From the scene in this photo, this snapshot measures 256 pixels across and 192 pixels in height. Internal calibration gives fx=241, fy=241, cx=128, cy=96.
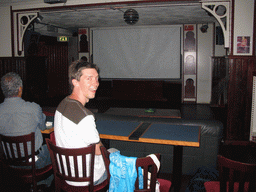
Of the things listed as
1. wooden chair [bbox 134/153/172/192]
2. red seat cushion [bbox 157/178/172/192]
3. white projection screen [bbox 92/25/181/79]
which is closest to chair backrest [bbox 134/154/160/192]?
wooden chair [bbox 134/153/172/192]

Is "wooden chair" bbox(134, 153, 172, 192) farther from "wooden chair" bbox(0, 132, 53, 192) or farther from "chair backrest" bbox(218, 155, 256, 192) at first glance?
"wooden chair" bbox(0, 132, 53, 192)

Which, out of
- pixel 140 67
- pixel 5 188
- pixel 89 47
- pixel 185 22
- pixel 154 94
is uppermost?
pixel 185 22

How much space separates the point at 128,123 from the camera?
316cm

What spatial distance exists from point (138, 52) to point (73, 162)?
875 centimetres

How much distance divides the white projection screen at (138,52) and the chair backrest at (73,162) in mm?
8260

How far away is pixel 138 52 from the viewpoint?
10.2m

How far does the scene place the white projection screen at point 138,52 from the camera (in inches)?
382

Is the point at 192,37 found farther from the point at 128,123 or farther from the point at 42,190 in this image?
the point at 42,190

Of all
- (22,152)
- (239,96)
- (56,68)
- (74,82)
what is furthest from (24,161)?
(56,68)

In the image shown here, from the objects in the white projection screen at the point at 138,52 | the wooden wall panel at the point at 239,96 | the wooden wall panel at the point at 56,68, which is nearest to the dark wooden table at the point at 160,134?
the wooden wall panel at the point at 239,96

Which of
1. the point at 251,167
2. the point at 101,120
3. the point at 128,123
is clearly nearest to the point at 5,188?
the point at 101,120

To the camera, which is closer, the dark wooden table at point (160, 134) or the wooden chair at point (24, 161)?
the wooden chair at point (24, 161)

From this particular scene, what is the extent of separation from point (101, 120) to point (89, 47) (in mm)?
7575

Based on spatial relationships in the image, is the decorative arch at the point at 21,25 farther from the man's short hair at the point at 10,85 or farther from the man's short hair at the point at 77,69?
the man's short hair at the point at 77,69
